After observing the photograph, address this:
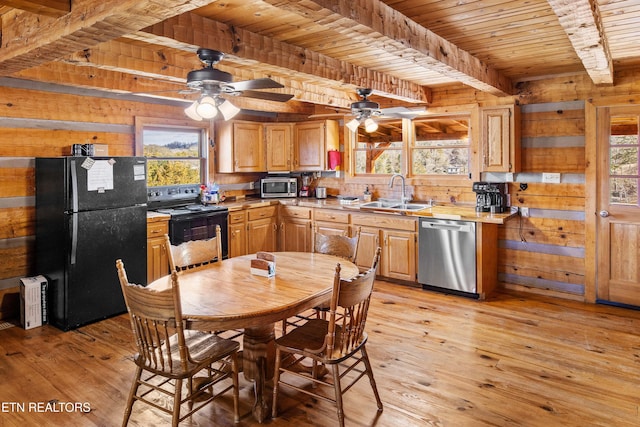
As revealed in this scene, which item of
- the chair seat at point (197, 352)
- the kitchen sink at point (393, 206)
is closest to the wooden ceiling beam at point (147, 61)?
the chair seat at point (197, 352)

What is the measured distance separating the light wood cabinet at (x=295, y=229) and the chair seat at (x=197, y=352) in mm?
3360

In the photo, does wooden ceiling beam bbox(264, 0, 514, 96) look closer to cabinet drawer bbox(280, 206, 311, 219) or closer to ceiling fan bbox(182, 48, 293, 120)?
ceiling fan bbox(182, 48, 293, 120)

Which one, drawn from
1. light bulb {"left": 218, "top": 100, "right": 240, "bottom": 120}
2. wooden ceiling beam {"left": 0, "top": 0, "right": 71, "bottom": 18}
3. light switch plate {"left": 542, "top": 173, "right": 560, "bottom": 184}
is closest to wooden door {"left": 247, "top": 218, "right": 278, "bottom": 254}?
light bulb {"left": 218, "top": 100, "right": 240, "bottom": 120}

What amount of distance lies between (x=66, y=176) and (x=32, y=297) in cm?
114

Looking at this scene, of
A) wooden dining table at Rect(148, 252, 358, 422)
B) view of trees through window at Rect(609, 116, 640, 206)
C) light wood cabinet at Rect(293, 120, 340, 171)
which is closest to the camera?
wooden dining table at Rect(148, 252, 358, 422)

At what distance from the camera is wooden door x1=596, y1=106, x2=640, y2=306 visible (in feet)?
14.3

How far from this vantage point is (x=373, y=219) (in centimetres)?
536

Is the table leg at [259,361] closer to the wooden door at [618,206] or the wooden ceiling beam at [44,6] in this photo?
the wooden ceiling beam at [44,6]

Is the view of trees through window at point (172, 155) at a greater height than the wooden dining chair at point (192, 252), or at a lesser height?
greater

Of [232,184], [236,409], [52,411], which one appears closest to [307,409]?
[236,409]

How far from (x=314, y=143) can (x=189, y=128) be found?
5.68 feet

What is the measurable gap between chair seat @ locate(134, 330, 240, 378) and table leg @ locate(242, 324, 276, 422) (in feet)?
0.81

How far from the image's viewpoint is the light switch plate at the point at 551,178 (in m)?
4.73

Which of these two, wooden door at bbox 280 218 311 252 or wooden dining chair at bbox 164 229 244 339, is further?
wooden door at bbox 280 218 311 252
